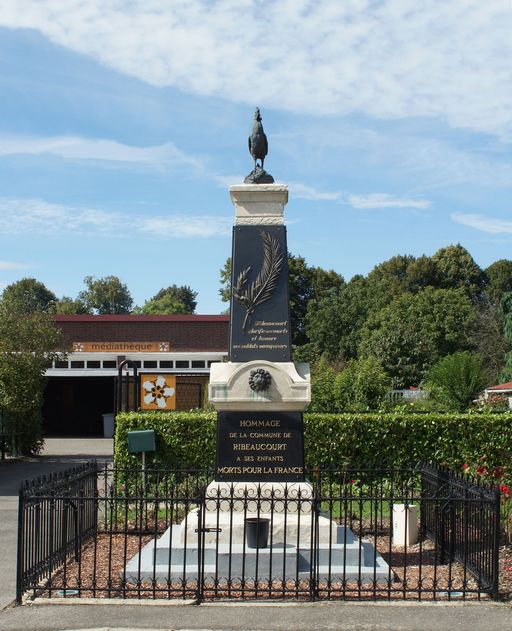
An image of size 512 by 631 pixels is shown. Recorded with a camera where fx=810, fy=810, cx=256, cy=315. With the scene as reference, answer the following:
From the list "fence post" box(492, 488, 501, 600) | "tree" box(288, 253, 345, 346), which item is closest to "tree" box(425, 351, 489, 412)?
"fence post" box(492, 488, 501, 600)

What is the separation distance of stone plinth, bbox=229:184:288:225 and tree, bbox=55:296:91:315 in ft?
216

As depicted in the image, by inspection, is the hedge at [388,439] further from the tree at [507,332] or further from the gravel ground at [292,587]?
the tree at [507,332]

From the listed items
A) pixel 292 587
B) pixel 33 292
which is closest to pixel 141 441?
pixel 292 587

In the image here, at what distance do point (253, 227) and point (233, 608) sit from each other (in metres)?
4.39

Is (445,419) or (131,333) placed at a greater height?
(131,333)

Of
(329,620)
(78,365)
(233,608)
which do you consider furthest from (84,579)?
(78,365)

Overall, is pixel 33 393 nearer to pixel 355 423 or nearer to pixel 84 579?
pixel 355 423

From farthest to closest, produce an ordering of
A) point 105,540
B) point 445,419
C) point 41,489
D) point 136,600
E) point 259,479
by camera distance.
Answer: point 445,419
point 105,540
point 259,479
point 41,489
point 136,600

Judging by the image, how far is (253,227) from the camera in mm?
9648

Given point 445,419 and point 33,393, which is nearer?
point 445,419

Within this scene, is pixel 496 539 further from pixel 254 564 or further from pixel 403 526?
pixel 403 526

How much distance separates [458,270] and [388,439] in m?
49.6

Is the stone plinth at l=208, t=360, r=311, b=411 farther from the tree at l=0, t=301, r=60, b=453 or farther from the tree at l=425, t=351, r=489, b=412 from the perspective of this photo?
the tree at l=0, t=301, r=60, b=453

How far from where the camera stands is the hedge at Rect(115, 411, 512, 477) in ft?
49.4
